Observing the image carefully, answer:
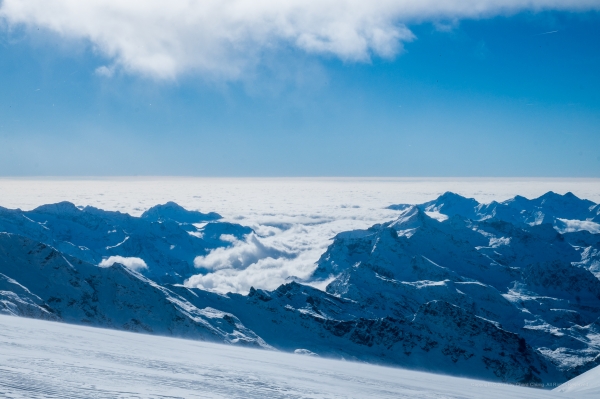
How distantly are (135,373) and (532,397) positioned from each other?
2493 cm

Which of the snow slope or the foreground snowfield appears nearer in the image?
the foreground snowfield

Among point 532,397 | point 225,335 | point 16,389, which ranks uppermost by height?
point 16,389

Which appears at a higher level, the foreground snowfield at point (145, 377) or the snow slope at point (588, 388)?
the foreground snowfield at point (145, 377)

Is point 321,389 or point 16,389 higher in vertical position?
point 16,389

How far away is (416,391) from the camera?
102 feet

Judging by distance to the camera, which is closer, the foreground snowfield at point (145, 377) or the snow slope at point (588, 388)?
the foreground snowfield at point (145, 377)

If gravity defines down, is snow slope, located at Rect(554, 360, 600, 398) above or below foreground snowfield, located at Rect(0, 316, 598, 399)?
below

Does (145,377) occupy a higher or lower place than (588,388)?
higher

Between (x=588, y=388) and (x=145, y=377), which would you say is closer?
(x=145, y=377)

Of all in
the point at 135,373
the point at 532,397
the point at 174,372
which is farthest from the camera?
the point at 532,397

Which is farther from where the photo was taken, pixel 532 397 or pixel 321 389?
pixel 532 397

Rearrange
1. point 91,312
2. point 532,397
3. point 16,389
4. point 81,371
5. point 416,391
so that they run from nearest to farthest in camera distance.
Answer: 1. point 16,389
2. point 81,371
3. point 416,391
4. point 532,397
5. point 91,312

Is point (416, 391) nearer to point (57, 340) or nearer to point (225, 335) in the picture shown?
point (57, 340)

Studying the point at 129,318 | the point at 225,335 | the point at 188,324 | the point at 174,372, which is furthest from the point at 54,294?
the point at 174,372
